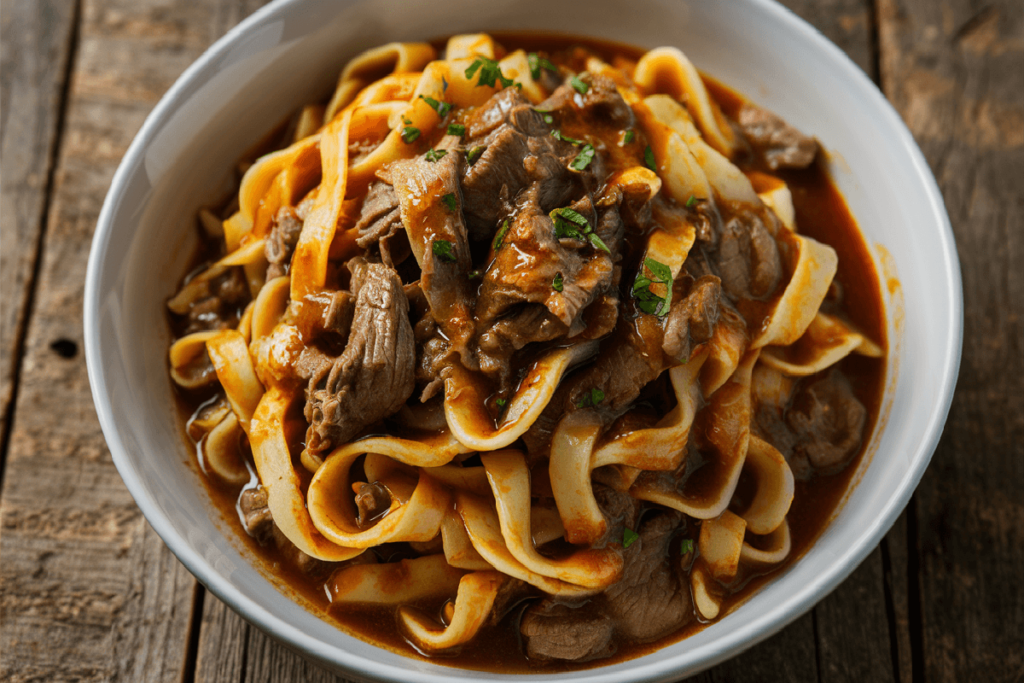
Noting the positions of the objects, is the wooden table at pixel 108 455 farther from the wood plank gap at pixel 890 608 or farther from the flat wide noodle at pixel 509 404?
the flat wide noodle at pixel 509 404

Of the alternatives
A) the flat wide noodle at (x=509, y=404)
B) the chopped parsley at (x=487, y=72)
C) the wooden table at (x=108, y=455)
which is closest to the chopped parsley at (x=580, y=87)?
the chopped parsley at (x=487, y=72)

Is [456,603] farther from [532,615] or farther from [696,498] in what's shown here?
[696,498]

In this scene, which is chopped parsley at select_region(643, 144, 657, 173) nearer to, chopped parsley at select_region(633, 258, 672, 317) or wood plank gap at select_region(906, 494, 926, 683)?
chopped parsley at select_region(633, 258, 672, 317)

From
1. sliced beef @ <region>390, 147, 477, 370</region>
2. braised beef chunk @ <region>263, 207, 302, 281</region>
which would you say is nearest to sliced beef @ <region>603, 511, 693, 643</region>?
sliced beef @ <region>390, 147, 477, 370</region>

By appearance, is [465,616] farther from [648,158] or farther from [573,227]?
[648,158]

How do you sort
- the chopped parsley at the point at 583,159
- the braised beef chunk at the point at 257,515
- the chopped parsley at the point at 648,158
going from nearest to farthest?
1. the chopped parsley at the point at 583,159
2. the braised beef chunk at the point at 257,515
3. the chopped parsley at the point at 648,158

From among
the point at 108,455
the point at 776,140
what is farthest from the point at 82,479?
the point at 776,140
